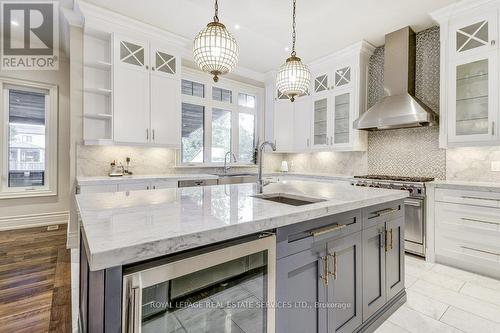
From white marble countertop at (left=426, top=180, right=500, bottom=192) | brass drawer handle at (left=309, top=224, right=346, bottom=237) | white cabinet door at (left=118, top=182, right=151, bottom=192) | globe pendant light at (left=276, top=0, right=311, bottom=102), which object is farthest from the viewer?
white cabinet door at (left=118, top=182, right=151, bottom=192)

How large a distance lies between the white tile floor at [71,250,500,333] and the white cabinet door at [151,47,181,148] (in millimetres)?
1935

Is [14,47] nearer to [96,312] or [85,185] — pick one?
[85,185]

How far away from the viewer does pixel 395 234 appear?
6.24ft

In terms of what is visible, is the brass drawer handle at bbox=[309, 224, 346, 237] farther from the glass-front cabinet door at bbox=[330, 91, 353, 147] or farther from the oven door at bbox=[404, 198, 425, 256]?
the glass-front cabinet door at bbox=[330, 91, 353, 147]

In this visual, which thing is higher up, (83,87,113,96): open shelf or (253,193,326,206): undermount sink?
(83,87,113,96): open shelf

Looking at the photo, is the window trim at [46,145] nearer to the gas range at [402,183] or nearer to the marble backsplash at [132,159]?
the marble backsplash at [132,159]

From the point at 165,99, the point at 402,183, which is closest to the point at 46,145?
the point at 165,99

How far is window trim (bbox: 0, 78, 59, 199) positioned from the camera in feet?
13.2

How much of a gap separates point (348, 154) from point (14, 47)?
5.89 m

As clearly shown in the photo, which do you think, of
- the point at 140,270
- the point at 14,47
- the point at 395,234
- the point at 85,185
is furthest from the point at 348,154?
the point at 14,47

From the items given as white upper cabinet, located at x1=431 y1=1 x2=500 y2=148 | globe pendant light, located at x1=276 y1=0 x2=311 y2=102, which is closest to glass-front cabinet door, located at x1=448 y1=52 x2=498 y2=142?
white upper cabinet, located at x1=431 y1=1 x2=500 y2=148

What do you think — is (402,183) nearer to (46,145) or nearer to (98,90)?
(98,90)

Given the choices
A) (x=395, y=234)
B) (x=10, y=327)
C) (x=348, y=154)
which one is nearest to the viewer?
(x=10, y=327)

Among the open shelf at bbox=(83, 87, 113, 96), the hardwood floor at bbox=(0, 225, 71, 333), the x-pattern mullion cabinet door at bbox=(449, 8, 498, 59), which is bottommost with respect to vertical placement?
the hardwood floor at bbox=(0, 225, 71, 333)
